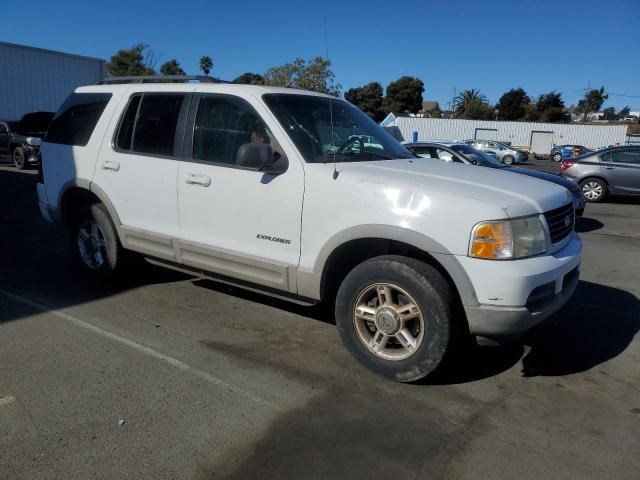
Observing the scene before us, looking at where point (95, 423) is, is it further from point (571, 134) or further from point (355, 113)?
point (571, 134)

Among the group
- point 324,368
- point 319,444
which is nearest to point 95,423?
point 319,444

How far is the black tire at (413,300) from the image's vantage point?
345cm

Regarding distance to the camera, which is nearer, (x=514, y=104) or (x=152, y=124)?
(x=152, y=124)

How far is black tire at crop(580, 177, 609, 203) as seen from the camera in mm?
14376

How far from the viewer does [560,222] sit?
3.82m

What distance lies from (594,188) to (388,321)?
12925 mm

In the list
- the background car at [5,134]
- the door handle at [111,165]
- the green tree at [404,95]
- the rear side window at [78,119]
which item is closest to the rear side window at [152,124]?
the door handle at [111,165]

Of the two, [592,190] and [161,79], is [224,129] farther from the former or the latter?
[592,190]

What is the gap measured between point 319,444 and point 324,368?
0.96 meters

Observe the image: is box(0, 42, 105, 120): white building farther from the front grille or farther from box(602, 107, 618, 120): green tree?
box(602, 107, 618, 120): green tree

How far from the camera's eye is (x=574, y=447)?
10.0 ft

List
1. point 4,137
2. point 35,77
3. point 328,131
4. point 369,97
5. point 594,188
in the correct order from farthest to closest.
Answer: point 369,97 < point 35,77 < point 4,137 < point 594,188 < point 328,131

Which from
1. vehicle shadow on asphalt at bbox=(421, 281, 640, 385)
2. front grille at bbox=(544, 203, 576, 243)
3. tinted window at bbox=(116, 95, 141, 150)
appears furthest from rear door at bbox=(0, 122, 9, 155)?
front grille at bbox=(544, 203, 576, 243)

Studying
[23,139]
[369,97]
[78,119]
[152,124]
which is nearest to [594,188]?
[152,124]
